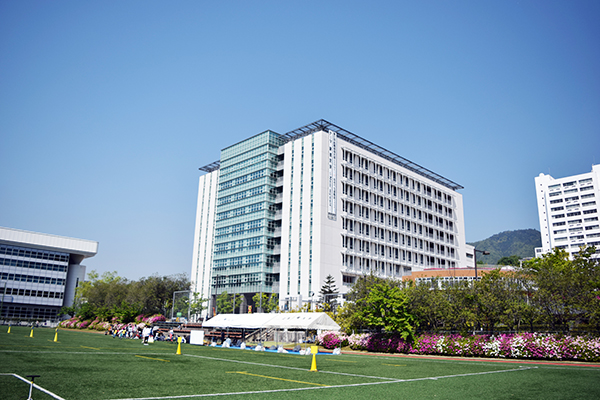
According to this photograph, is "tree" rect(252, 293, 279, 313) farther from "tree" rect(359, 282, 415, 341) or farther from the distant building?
the distant building

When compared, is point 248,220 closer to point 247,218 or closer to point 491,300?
point 247,218

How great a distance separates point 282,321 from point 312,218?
41.1 meters

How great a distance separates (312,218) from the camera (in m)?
77.5

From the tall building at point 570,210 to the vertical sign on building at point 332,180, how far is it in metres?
95.9

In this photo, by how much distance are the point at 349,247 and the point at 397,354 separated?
152 feet

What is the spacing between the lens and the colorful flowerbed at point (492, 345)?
1005 inches

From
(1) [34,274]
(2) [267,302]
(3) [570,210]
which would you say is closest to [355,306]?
(2) [267,302]

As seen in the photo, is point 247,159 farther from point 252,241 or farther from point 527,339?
point 527,339

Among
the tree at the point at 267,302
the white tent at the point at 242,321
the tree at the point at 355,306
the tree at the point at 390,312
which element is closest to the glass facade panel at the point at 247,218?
the tree at the point at 267,302

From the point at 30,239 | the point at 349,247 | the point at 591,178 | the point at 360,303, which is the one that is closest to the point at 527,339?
the point at 360,303

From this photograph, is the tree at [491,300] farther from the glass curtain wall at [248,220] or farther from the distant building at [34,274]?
the distant building at [34,274]

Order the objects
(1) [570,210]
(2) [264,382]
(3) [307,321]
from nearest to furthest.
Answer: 1. (2) [264,382]
2. (3) [307,321]
3. (1) [570,210]

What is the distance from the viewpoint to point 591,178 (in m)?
144

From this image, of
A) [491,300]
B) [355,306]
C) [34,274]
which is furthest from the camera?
[34,274]
